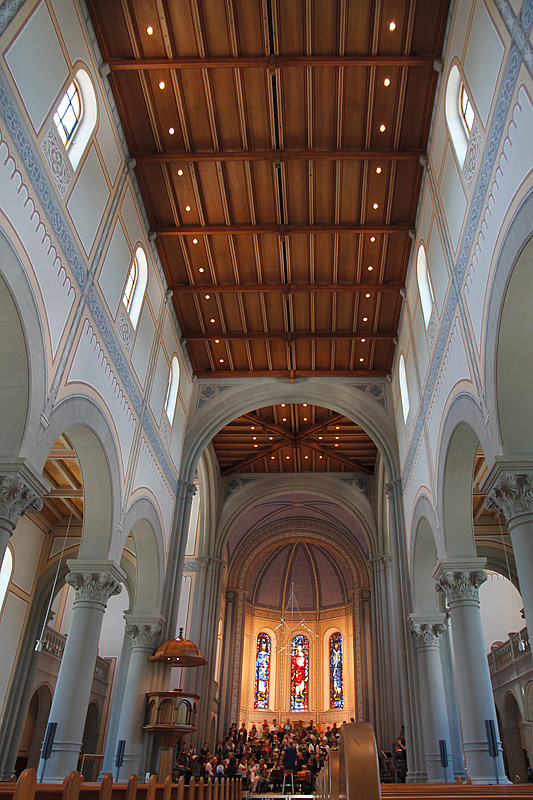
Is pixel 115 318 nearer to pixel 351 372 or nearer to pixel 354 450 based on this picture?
pixel 351 372

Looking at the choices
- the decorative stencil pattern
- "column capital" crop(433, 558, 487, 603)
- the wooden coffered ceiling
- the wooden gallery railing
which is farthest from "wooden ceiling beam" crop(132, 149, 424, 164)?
the wooden gallery railing

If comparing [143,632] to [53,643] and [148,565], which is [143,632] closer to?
[148,565]

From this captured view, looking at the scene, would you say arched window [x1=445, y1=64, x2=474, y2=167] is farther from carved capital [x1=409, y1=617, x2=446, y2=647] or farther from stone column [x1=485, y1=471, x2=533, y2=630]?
carved capital [x1=409, y1=617, x2=446, y2=647]

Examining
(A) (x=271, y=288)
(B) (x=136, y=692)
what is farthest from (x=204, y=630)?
(A) (x=271, y=288)

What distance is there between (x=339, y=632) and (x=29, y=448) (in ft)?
86.8

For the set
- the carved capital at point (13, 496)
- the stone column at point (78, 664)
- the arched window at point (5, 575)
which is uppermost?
the arched window at point (5, 575)

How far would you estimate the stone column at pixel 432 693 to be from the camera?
1283 centimetres

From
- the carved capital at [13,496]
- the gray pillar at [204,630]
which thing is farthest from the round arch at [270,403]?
the carved capital at [13,496]

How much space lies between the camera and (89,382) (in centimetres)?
1068

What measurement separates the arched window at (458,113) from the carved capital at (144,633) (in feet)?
38.0

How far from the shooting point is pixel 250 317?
17312 mm

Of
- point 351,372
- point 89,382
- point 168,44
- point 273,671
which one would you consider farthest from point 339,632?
point 168,44

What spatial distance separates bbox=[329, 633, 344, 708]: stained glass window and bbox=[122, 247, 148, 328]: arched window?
23.4 metres

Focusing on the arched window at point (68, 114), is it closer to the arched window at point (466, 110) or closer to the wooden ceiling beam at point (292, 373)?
the arched window at point (466, 110)
